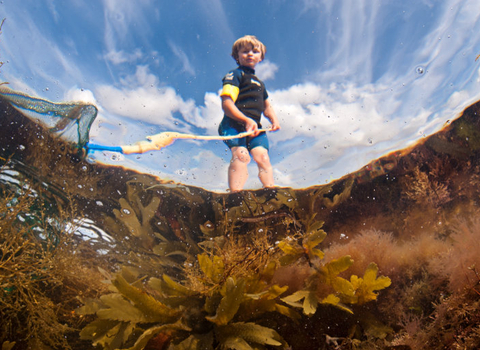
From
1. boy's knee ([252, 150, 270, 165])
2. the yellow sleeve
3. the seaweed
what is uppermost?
the yellow sleeve

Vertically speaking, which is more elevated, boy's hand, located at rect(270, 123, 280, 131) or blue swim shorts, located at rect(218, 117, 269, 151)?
boy's hand, located at rect(270, 123, 280, 131)

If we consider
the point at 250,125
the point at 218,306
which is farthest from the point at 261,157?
the point at 218,306

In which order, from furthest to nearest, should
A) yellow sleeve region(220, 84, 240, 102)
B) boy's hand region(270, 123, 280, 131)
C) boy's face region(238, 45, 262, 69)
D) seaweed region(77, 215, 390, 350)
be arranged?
boy's hand region(270, 123, 280, 131) → boy's face region(238, 45, 262, 69) → yellow sleeve region(220, 84, 240, 102) → seaweed region(77, 215, 390, 350)

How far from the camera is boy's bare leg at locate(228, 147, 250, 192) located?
164 inches

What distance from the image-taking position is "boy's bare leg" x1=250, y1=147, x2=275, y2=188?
4.19 meters

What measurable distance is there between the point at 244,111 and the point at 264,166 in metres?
1.07

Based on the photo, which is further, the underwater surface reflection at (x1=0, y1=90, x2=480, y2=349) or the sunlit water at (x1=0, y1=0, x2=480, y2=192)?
the sunlit water at (x1=0, y1=0, x2=480, y2=192)

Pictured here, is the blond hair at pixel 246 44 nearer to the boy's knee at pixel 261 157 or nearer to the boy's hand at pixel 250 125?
the boy's hand at pixel 250 125

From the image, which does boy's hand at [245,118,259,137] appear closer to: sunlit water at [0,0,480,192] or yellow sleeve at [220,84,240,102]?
yellow sleeve at [220,84,240,102]

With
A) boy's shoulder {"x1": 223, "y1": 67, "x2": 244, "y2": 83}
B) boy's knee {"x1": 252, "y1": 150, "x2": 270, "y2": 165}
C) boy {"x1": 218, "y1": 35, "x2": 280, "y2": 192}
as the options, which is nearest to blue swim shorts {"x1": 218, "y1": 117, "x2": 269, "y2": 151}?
boy {"x1": 218, "y1": 35, "x2": 280, "y2": 192}

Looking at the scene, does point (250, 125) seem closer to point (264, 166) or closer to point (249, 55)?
point (264, 166)

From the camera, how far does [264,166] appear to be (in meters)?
4.32

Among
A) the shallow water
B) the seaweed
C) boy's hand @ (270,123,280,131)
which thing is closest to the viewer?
the seaweed

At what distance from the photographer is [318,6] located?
→ 12.4 ft
